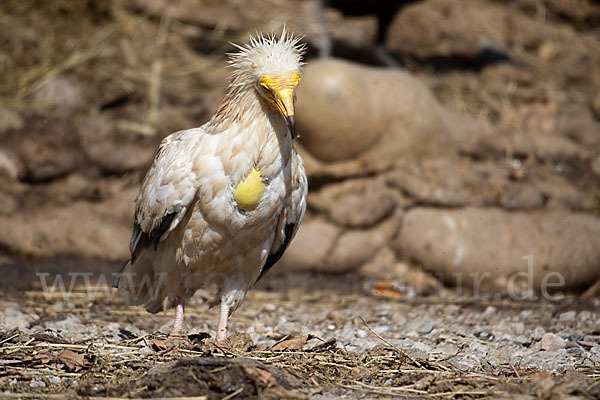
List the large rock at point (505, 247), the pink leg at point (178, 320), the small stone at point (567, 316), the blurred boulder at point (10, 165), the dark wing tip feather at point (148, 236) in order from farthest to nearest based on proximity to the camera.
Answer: the blurred boulder at point (10, 165) → the large rock at point (505, 247) → the small stone at point (567, 316) → the pink leg at point (178, 320) → the dark wing tip feather at point (148, 236)

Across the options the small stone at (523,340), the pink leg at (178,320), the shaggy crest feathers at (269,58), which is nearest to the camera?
the shaggy crest feathers at (269,58)

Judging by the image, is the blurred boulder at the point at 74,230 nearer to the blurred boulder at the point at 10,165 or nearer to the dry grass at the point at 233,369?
the blurred boulder at the point at 10,165

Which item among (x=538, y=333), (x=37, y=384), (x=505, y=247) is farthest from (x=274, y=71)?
(x=505, y=247)

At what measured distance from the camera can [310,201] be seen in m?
7.74

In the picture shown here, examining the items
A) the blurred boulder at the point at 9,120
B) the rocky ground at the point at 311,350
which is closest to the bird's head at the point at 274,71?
the rocky ground at the point at 311,350

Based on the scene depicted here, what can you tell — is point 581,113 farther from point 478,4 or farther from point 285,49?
point 285,49

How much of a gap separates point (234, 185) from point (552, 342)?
91.5 inches

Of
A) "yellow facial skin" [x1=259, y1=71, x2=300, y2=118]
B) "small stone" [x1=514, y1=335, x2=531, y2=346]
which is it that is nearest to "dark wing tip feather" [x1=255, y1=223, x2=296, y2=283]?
"yellow facial skin" [x1=259, y1=71, x2=300, y2=118]

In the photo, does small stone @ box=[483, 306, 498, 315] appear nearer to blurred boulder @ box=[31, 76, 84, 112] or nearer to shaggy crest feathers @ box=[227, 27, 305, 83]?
shaggy crest feathers @ box=[227, 27, 305, 83]

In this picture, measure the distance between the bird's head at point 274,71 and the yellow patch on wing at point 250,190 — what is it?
35 cm

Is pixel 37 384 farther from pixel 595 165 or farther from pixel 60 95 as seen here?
pixel 595 165

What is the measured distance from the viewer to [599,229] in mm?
7336

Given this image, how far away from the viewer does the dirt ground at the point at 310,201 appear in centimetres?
366

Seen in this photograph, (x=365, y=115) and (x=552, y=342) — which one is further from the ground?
(x=365, y=115)
